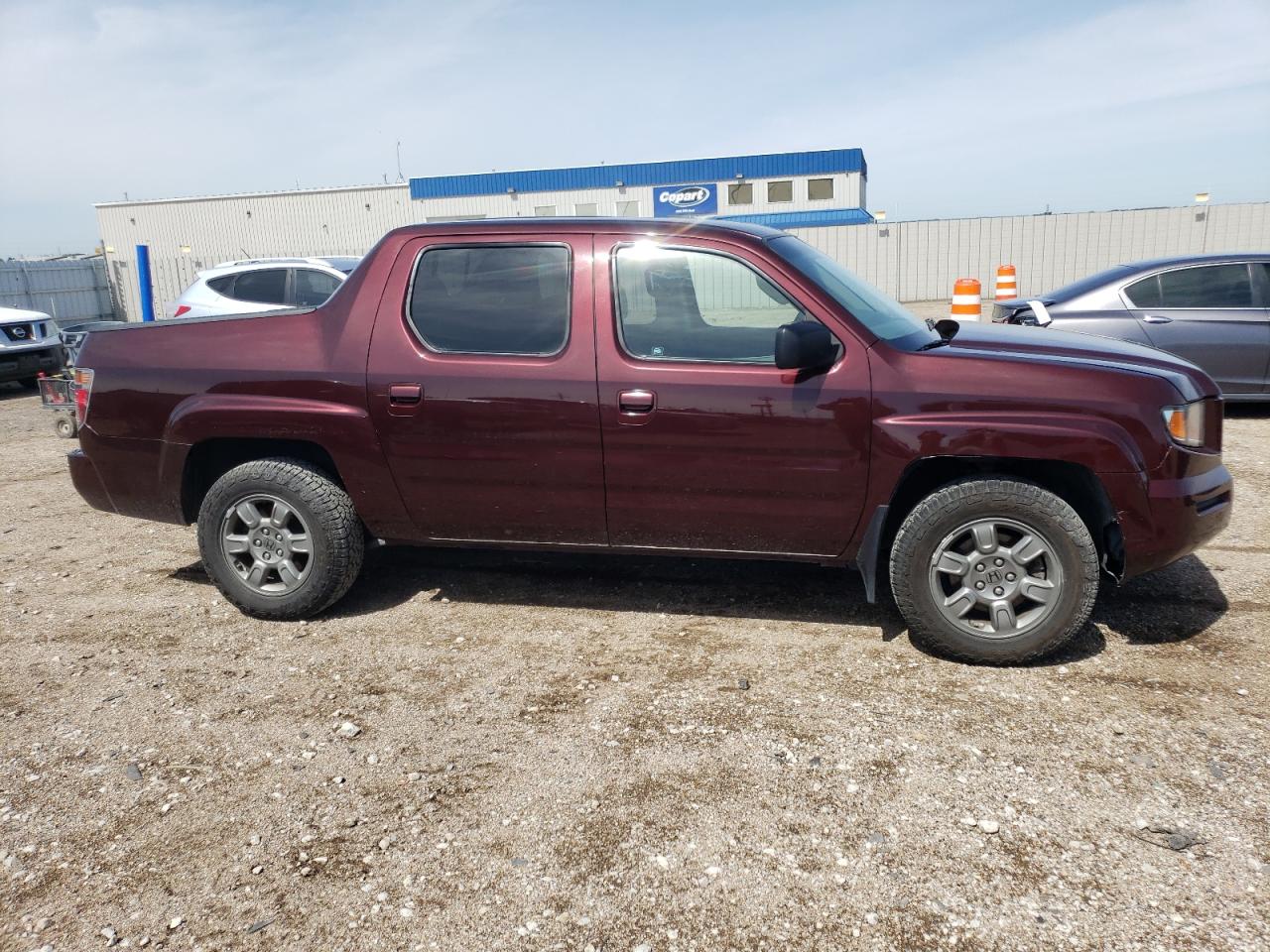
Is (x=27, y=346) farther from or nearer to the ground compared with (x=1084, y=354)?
farther from the ground

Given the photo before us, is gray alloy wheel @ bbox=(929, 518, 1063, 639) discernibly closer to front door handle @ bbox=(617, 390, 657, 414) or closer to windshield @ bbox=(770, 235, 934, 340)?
windshield @ bbox=(770, 235, 934, 340)

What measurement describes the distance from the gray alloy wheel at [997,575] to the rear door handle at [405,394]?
2.32m

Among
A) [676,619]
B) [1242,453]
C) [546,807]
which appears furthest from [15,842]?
[1242,453]

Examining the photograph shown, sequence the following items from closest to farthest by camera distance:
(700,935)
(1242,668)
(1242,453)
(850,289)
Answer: (700,935) → (1242,668) → (850,289) → (1242,453)

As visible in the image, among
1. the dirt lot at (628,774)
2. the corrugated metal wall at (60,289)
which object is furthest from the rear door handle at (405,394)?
the corrugated metal wall at (60,289)

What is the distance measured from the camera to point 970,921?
7.88 ft

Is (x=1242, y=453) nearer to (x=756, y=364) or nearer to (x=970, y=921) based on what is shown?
(x=756, y=364)

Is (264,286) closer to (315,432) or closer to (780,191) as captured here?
(315,432)

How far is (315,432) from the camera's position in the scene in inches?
169

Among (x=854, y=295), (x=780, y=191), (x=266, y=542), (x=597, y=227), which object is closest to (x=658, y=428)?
(x=597, y=227)

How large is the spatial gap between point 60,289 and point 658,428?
25.0m

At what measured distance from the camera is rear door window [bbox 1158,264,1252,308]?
828cm

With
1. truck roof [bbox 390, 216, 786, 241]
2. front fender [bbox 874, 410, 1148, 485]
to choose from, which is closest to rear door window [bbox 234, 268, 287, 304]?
truck roof [bbox 390, 216, 786, 241]

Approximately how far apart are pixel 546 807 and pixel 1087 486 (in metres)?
2.55
